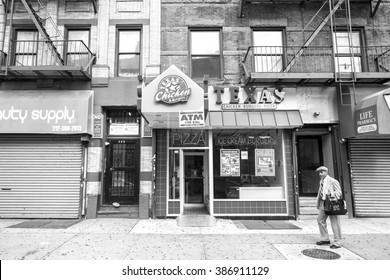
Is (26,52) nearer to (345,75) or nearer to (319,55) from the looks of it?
(319,55)

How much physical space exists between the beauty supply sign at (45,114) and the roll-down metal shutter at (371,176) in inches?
385

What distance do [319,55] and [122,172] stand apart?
28.7 ft

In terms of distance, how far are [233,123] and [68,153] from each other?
5985 millimetres

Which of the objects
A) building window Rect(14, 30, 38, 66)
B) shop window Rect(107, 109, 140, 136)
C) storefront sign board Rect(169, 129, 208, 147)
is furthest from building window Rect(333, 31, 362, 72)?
building window Rect(14, 30, 38, 66)

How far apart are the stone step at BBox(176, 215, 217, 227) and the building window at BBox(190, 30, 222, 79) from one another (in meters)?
5.20

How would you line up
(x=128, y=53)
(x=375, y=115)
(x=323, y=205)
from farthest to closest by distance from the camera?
(x=128, y=53) < (x=375, y=115) < (x=323, y=205)

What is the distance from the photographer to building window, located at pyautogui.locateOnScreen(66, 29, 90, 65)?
383 inches

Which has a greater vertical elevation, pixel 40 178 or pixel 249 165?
pixel 249 165

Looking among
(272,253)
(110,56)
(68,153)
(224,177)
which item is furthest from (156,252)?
(110,56)

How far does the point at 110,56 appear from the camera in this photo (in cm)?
974

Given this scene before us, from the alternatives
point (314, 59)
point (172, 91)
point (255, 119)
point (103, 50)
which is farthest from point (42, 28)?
point (314, 59)

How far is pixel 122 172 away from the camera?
9562 millimetres

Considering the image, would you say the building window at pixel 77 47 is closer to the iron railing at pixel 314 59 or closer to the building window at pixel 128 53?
the building window at pixel 128 53

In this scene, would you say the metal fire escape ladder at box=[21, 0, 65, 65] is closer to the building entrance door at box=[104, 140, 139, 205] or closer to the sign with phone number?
the sign with phone number
